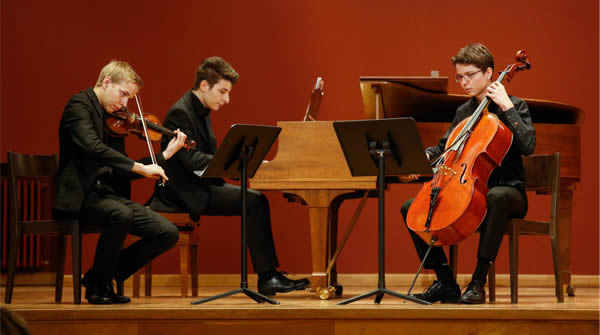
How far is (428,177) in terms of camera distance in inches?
146

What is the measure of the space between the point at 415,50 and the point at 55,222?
110 inches

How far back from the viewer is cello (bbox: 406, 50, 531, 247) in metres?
2.98

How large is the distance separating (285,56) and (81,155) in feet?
7.07

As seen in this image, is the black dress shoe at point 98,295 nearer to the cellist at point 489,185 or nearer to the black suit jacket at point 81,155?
the black suit jacket at point 81,155

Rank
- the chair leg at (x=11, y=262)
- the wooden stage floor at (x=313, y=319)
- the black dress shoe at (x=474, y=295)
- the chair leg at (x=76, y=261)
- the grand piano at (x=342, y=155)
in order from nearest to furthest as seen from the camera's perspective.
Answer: the wooden stage floor at (x=313, y=319) → the black dress shoe at (x=474, y=295) → the chair leg at (x=76, y=261) → the chair leg at (x=11, y=262) → the grand piano at (x=342, y=155)

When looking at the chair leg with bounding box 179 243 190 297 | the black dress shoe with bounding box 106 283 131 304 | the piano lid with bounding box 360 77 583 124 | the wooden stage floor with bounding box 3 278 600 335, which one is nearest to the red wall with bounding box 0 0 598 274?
the piano lid with bounding box 360 77 583 124

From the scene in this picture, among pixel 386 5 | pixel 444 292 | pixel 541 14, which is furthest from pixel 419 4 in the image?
pixel 444 292

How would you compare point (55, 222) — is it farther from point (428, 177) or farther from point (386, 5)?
point (386, 5)

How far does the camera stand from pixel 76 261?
126 inches

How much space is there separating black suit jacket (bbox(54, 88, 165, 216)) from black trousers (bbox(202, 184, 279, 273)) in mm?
548

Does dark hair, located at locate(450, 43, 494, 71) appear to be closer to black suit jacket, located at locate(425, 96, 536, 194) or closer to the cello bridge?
black suit jacket, located at locate(425, 96, 536, 194)

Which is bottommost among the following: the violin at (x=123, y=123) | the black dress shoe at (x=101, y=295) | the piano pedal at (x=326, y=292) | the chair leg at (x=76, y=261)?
the piano pedal at (x=326, y=292)

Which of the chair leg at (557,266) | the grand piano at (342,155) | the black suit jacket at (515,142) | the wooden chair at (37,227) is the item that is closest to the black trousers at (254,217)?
the grand piano at (342,155)

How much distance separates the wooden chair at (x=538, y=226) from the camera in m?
3.24
